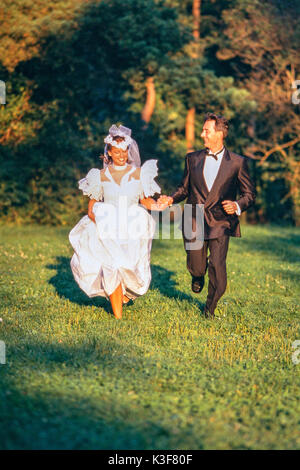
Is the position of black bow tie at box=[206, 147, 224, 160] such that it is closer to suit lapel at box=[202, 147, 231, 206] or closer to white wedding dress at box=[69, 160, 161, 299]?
suit lapel at box=[202, 147, 231, 206]

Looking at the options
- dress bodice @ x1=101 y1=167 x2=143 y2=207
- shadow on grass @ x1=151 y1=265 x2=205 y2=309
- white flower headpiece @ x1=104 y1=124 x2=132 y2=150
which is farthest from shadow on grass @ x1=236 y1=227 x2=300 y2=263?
white flower headpiece @ x1=104 y1=124 x2=132 y2=150

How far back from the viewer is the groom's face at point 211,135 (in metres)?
7.46

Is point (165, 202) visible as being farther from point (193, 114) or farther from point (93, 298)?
point (193, 114)

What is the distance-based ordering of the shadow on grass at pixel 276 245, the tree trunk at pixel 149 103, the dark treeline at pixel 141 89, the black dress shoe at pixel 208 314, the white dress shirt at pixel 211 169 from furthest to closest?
the tree trunk at pixel 149 103 → the dark treeline at pixel 141 89 → the shadow on grass at pixel 276 245 → the black dress shoe at pixel 208 314 → the white dress shirt at pixel 211 169

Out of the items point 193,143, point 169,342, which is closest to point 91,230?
point 169,342

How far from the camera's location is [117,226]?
7617mm

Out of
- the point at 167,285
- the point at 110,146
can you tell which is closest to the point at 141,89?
the point at 167,285

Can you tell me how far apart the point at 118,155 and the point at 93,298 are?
2.46 metres

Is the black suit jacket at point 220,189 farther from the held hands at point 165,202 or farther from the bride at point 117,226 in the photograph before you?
the bride at point 117,226

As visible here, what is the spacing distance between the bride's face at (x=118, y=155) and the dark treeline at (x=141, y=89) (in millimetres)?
14739

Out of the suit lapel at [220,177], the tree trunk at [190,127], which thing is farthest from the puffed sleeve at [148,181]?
the tree trunk at [190,127]

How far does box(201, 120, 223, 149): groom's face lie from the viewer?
7.46m

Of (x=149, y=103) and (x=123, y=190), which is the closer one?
(x=123, y=190)

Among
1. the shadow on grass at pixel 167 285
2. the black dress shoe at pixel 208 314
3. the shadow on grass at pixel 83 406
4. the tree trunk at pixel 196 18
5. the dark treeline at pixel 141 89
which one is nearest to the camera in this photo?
the shadow on grass at pixel 83 406
